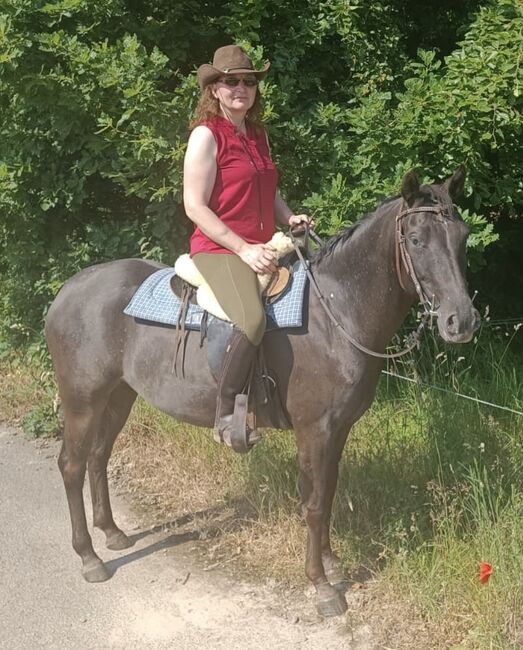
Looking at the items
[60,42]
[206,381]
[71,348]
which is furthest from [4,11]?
[206,381]

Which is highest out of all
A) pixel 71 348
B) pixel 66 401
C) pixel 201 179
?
pixel 201 179

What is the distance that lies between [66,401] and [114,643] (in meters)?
1.39

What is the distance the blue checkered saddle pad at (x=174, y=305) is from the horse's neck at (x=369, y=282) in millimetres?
152

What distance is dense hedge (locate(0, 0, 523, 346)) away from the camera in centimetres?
479

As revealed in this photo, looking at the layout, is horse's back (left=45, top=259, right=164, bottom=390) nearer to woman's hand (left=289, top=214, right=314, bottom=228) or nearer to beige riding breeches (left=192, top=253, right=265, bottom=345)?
beige riding breeches (left=192, top=253, right=265, bottom=345)

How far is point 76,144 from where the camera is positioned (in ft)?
18.8

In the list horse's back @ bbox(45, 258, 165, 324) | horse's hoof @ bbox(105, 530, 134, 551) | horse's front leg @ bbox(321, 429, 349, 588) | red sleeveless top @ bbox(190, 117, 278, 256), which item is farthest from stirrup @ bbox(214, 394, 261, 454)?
horse's hoof @ bbox(105, 530, 134, 551)

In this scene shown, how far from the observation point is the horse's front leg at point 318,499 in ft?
11.7

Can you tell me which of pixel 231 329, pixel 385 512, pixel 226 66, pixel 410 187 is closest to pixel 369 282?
pixel 410 187

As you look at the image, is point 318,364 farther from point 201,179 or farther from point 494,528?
point 494,528

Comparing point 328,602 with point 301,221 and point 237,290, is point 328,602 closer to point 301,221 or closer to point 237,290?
point 237,290

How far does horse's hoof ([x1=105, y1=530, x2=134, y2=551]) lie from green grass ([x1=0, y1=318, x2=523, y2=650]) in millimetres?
498

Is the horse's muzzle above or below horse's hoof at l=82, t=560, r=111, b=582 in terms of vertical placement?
above

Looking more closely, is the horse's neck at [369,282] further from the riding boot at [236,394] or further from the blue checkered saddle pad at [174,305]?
the riding boot at [236,394]
